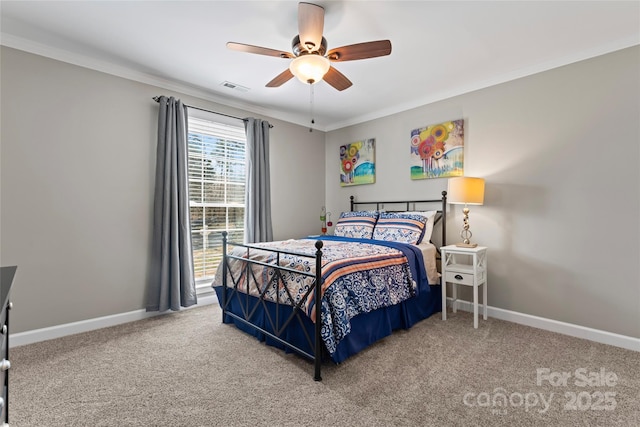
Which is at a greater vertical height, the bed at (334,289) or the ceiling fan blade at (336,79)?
the ceiling fan blade at (336,79)

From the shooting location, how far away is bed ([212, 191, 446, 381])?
7.03 ft

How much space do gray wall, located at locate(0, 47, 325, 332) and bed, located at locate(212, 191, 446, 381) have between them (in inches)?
41.3

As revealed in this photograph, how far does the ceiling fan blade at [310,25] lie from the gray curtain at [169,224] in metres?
1.89

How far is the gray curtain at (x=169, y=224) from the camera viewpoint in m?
3.20

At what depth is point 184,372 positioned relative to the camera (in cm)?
214

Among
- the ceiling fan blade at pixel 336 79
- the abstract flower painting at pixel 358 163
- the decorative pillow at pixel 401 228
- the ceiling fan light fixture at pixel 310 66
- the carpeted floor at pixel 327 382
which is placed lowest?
the carpeted floor at pixel 327 382

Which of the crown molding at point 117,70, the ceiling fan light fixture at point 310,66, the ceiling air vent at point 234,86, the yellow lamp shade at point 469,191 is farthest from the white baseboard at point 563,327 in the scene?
the crown molding at point 117,70

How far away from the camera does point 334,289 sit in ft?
7.12

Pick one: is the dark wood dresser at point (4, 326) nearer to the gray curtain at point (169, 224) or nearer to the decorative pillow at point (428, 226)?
the gray curtain at point (169, 224)

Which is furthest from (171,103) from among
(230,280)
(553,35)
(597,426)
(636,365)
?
(636,365)

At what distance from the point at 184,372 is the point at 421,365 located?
1.69m

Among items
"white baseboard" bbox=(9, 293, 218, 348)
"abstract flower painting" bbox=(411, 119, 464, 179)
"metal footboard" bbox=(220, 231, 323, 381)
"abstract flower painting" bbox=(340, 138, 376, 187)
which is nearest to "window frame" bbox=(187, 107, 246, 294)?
"white baseboard" bbox=(9, 293, 218, 348)

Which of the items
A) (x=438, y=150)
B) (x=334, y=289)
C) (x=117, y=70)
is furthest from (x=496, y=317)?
(x=117, y=70)

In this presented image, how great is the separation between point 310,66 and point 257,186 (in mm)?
2099
